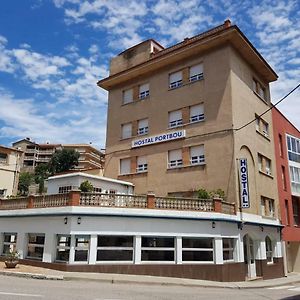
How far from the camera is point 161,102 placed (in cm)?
2595

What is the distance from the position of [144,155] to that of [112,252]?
1038cm

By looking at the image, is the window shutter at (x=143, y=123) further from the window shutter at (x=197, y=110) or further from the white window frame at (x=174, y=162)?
the window shutter at (x=197, y=110)

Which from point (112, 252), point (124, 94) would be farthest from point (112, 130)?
point (112, 252)

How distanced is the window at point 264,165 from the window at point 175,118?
21.1 feet

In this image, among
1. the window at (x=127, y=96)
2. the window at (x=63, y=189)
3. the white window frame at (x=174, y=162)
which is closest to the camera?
the window at (x=63, y=189)

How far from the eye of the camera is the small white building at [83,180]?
2303 centimetres

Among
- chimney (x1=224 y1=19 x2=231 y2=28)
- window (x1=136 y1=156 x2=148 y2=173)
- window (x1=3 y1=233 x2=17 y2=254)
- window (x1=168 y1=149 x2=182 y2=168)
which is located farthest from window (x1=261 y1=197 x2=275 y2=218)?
window (x1=3 y1=233 x2=17 y2=254)

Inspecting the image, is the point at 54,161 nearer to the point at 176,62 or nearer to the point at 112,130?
the point at 112,130

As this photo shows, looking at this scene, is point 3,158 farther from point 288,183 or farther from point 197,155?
point 288,183

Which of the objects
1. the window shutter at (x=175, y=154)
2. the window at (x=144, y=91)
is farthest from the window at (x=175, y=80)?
the window shutter at (x=175, y=154)

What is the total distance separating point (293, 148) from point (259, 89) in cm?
754

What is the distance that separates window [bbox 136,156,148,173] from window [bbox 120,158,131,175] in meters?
0.94

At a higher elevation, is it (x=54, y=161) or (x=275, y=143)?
(x=54, y=161)

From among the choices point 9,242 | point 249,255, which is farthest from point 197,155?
point 9,242
